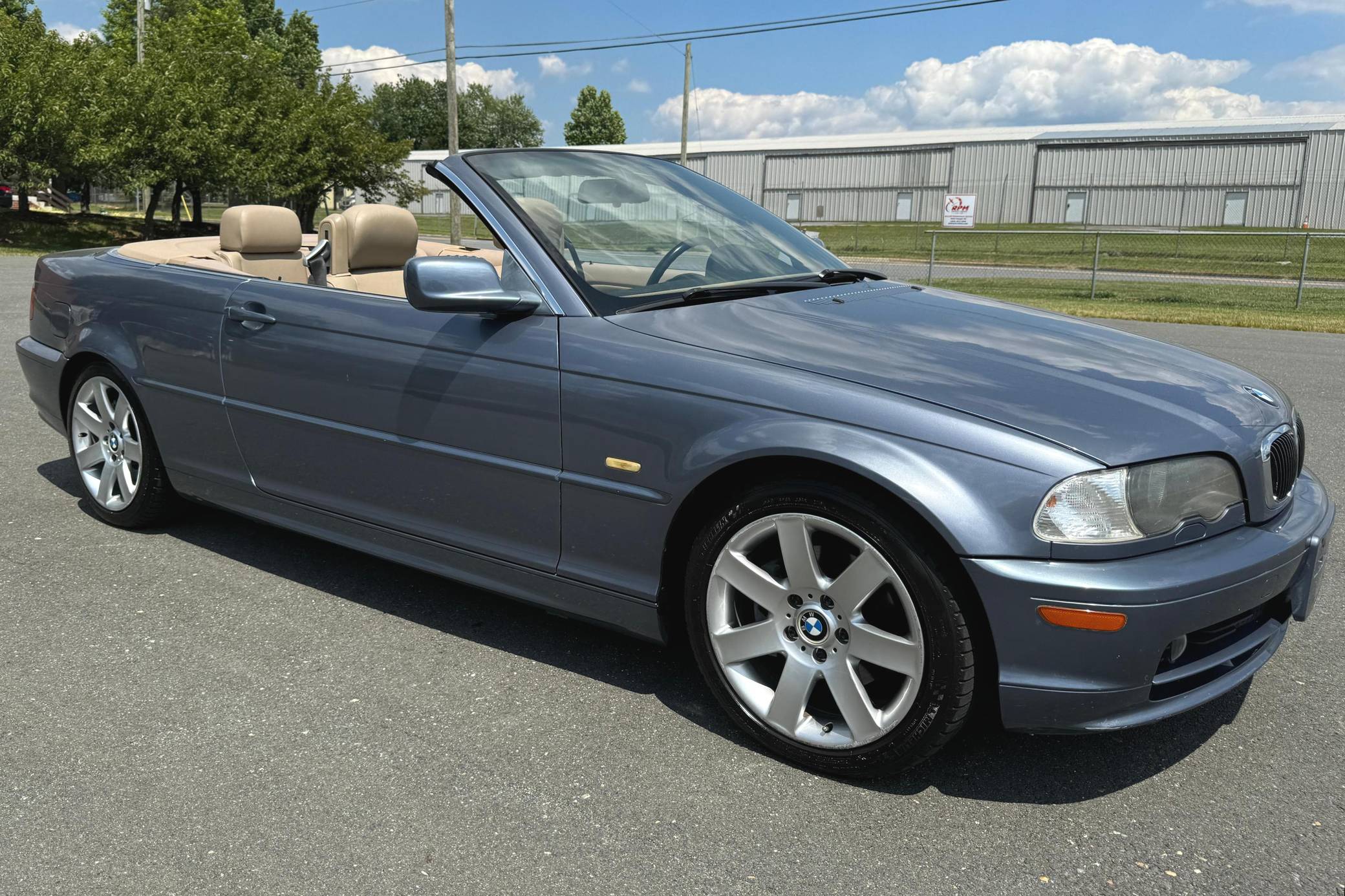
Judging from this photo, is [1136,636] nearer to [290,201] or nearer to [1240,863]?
[1240,863]

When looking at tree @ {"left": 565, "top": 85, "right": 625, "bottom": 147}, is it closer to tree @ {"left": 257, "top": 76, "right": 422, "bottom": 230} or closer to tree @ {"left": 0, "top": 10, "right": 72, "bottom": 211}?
tree @ {"left": 257, "top": 76, "right": 422, "bottom": 230}

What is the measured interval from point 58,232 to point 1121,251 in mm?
30463

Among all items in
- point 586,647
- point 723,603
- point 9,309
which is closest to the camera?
point 723,603

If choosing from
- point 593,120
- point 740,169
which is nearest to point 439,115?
point 593,120

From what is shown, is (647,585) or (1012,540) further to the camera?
(647,585)

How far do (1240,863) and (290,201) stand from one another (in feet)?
122

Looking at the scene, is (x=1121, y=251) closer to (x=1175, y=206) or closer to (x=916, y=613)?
(x=1175, y=206)

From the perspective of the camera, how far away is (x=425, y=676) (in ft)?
10.7

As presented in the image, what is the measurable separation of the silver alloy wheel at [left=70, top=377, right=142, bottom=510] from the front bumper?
11.3ft

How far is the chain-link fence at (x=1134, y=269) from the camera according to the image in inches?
654

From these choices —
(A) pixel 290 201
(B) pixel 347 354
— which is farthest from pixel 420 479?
(A) pixel 290 201

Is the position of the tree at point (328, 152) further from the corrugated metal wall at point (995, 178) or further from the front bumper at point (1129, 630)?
the front bumper at point (1129, 630)

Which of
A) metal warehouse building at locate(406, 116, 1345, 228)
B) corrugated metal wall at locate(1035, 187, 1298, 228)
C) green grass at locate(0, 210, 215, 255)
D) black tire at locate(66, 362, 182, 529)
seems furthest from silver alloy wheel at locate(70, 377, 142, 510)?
corrugated metal wall at locate(1035, 187, 1298, 228)

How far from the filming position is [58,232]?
30891 millimetres
